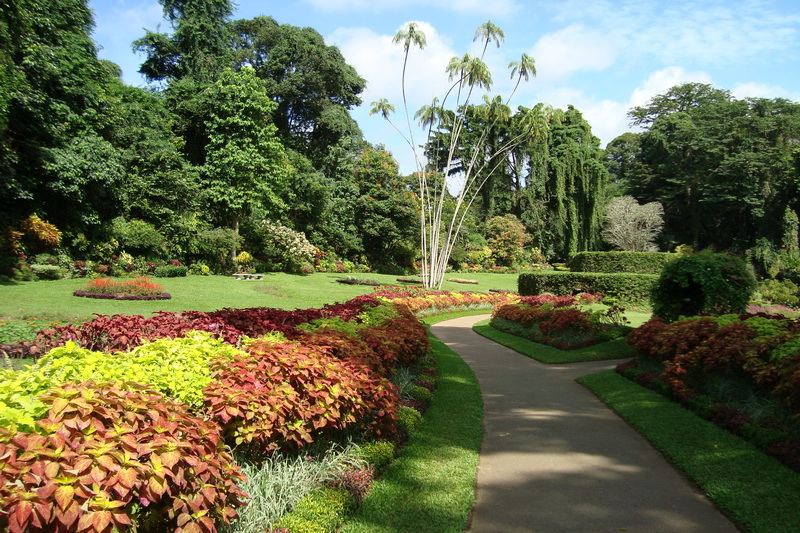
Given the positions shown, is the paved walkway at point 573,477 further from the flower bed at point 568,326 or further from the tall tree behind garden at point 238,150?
the tall tree behind garden at point 238,150

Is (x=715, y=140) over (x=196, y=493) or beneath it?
over

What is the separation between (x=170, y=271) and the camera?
20.5 meters

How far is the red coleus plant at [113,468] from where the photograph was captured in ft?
6.41

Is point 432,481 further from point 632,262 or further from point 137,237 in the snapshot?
point 632,262

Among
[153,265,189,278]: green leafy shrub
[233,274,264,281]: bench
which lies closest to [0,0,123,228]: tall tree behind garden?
[153,265,189,278]: green leafy shrub

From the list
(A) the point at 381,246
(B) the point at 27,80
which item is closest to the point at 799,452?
(B) the point at 27,80

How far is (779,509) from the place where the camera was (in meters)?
3.69

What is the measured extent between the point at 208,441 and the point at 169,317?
4.63 metres

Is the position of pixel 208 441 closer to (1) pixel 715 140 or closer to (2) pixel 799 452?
(2) pixel 799 452

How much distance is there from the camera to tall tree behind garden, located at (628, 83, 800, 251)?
37.8 metres

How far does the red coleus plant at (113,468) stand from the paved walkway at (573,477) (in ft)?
6.52

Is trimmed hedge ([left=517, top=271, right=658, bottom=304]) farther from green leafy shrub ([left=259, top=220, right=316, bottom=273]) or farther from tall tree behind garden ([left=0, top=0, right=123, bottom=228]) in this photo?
tall tree behind garden ([left=0, top=0, right=123, bottom=228])

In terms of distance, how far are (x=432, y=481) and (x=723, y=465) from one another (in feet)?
8.50

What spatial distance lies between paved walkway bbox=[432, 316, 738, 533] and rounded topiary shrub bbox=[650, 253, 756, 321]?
3646 millimetres
